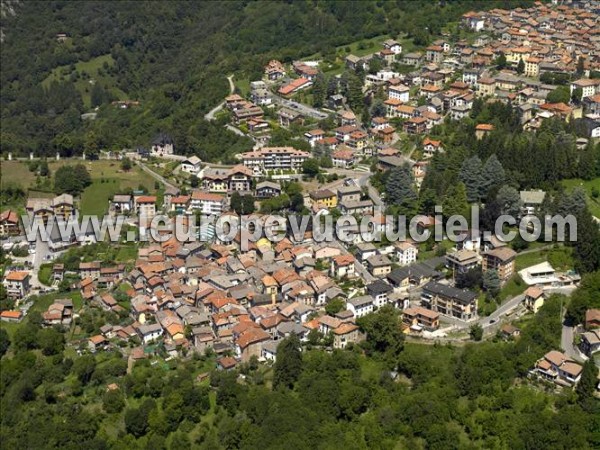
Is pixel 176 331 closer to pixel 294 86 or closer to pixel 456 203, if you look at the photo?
pixel 456 203

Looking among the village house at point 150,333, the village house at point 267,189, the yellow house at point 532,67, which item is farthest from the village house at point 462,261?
the yellow house at point 532,67

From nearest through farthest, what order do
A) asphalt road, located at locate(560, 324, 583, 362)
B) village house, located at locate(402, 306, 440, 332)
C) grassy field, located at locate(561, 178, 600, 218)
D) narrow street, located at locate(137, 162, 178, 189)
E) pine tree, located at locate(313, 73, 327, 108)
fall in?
1. asphalt road, located at locate(560, 324, 583, 362)
2. village house, located at locate(402, 306, 440, 332)
3. grassy field, located at locate(561, 178, 600, 218)
4. narrow street, located at locate(137, 162, 178, 189)
5. pine tree, located at locate(313, 73, 327, 108)

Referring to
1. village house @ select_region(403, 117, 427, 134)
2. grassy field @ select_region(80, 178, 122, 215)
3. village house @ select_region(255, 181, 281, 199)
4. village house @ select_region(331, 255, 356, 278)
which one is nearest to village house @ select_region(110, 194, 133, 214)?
grassy field @ select_region(80, 178, 122, 215)

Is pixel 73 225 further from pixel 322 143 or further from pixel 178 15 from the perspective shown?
pixel 178 15

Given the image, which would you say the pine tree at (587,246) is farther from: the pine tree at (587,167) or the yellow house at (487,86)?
the yellow house at (487,86)

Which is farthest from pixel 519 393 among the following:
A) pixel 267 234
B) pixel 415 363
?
pixel 267 234

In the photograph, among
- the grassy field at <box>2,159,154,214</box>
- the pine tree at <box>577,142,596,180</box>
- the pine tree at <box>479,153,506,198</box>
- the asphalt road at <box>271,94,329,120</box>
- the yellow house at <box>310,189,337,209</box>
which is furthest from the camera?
the asphalt road at <box>271,94,329,120</box>

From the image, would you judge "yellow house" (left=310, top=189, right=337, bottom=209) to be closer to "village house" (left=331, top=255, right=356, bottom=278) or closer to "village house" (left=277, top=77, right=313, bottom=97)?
"village house" (left=331, top=255, right=356, bottom=278)

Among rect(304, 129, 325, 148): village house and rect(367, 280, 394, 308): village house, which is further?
rect(304, 129, 325, 148): village house
